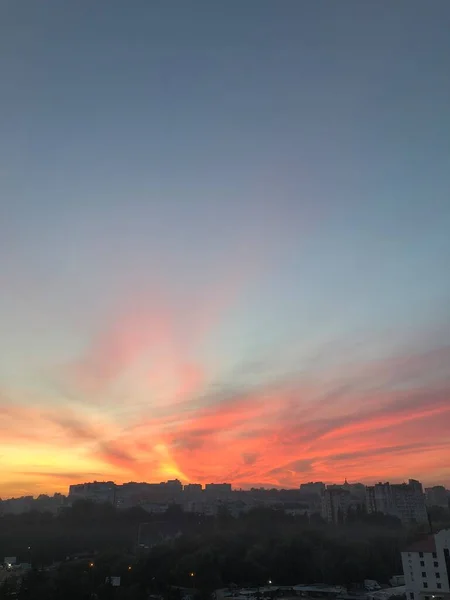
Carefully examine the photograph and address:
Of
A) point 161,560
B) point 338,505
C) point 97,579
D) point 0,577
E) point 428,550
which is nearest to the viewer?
point 428,550

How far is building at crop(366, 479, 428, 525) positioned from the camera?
183ft

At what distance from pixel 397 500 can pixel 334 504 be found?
7.14 metres

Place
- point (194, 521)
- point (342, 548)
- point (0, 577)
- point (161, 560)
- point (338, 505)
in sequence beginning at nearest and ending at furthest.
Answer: point (0, 577) → point (161, 560) → point (342, 548) → point (194, 521) → point (338, 505)

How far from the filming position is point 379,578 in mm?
29094

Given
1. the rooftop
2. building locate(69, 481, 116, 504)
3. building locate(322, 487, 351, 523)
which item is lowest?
the rooftop

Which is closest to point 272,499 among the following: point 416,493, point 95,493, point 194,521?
point 95,493

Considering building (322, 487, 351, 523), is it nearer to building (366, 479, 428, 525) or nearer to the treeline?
building (366, 479, 428, 525)

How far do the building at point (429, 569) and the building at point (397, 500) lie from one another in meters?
37.5

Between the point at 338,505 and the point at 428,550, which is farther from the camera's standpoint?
the point at 338,505

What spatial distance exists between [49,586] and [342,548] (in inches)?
693

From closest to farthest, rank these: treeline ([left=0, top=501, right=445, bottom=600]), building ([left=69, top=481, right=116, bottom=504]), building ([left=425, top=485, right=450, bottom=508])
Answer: treeline ([left=0, top=501, right=445, bottom=600]) < building ([left=425, top=485, right=450, bottom=508]) < building ([left=69, top=481, right=116, bottom=504])

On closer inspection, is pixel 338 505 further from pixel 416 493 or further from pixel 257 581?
pixel 257 581

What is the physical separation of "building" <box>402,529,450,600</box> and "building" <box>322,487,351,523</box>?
112ft

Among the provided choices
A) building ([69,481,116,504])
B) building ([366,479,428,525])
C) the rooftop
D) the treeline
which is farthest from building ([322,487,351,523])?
building ([69,481,116,504])
